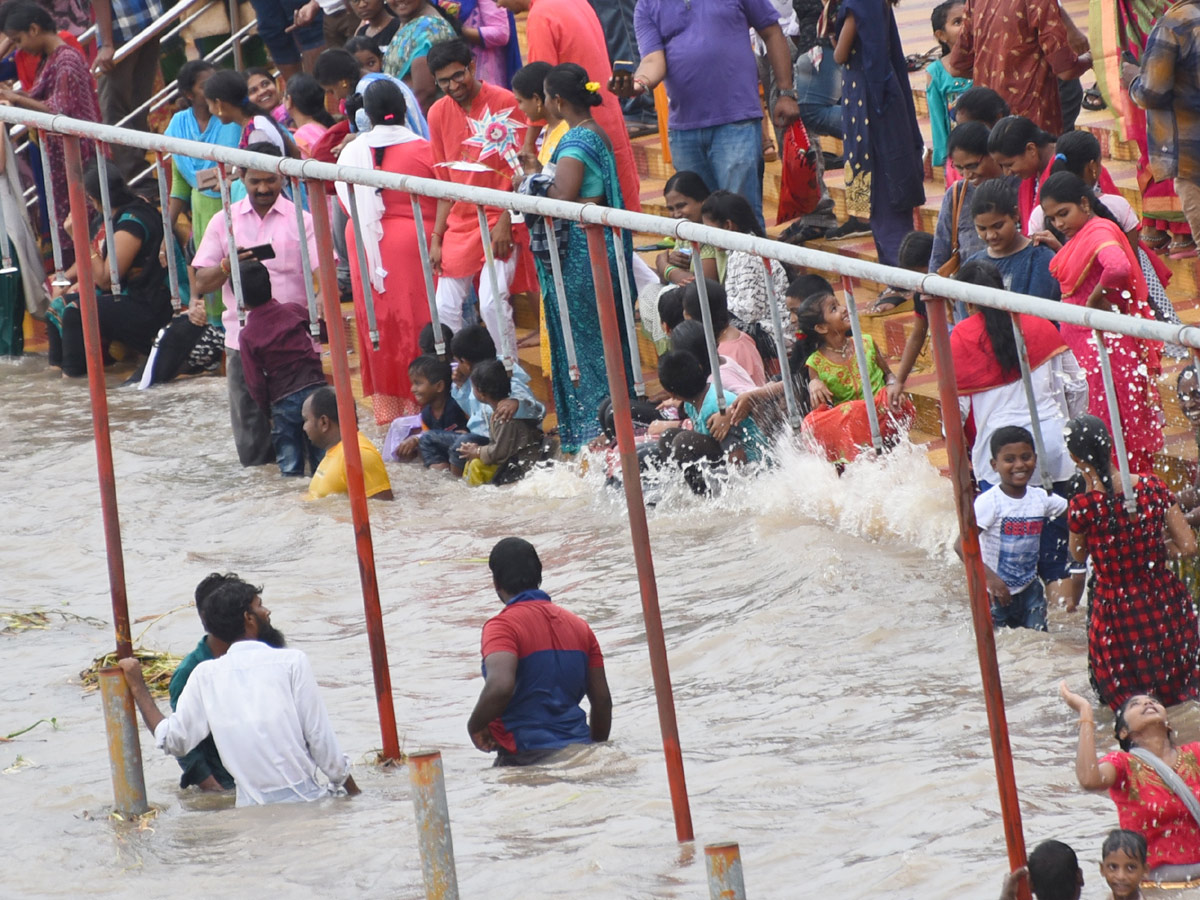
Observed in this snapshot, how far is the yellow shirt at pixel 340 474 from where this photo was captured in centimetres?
994

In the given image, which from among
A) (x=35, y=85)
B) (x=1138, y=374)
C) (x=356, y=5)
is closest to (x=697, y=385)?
(x=1138, y=374)

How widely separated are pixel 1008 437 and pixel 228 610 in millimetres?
2720

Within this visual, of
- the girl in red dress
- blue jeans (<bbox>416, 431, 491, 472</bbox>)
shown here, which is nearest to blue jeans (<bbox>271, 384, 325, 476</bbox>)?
blue jeans (<bbox>416, 431, 491, 472</bbox>)

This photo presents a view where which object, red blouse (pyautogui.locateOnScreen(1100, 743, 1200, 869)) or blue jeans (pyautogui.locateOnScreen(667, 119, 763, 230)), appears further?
blue jeans (pyautogui.locateOnScreen(667, 119, 763, 230))

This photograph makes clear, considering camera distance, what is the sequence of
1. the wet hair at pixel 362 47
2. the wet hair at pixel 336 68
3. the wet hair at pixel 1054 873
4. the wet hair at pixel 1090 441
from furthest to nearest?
the wet hair at pixel 362 47 → the wet hair at pixel 336 68 → the wet hair at pixel 1090 441 → the wet hair at pixel 1054 873

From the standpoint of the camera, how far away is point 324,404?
988 centimetres

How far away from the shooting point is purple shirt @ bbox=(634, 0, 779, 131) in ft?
33.0

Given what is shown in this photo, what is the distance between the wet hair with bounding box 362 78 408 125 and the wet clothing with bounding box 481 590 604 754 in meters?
4.68

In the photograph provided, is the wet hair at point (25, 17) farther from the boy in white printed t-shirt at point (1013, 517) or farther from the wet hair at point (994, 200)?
the boy in white printed t-shirt at point (1013, 517)

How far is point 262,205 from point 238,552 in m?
1.90

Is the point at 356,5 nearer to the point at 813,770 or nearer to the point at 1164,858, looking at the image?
the point at 813,770

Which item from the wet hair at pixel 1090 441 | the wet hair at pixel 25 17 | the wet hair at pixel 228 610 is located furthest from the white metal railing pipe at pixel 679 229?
the wet hair at pixel 25 17

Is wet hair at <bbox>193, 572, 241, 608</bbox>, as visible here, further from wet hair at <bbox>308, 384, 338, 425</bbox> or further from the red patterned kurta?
wet hair at <bbox>308, 384, 338, 425</bbox>

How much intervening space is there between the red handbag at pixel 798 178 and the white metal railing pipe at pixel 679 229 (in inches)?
198
